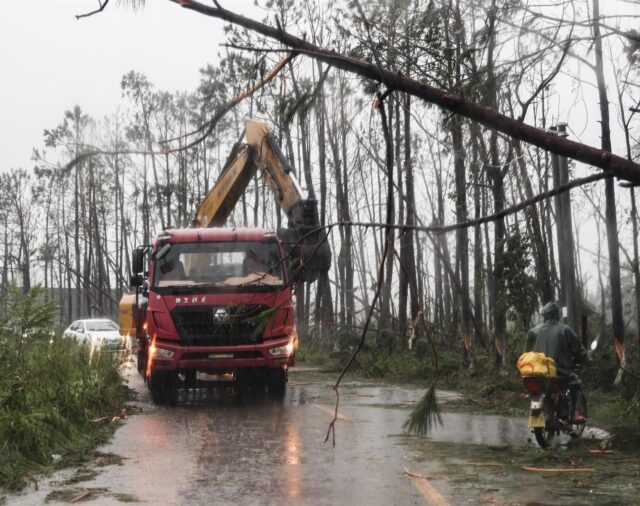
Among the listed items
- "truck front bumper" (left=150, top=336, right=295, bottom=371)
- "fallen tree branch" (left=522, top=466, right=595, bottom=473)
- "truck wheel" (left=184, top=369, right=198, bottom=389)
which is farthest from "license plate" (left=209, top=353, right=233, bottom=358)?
"fallen tree branch" (left=522, top=466, right=595, bottom=473)

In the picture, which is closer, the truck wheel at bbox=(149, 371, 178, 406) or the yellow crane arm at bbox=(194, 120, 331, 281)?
the truck wheel at bbox=(149, 371, 178, 406)

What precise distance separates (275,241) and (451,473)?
27.3 ft

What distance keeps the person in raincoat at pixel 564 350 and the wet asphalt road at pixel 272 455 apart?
0.83 meters

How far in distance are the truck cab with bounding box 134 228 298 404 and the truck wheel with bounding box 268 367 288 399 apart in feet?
0.06

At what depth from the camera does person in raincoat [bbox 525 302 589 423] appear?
1191cm

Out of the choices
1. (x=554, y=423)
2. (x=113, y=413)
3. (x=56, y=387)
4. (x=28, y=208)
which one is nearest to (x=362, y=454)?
(x=554, y=423)

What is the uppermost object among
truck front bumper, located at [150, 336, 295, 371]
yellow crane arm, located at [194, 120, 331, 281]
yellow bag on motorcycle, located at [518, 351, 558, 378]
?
yellow crane arm, located at [194, 120, 331, 281]

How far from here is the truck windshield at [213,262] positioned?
16.9m

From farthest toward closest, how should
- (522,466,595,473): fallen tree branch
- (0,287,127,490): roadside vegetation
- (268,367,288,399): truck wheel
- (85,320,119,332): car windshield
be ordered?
(85,320,119,332): car windshield, (268,367,288,399): truck wheel, (0,287,127,490): roadside vegetation, (522,466,595,473): fallen tree branch

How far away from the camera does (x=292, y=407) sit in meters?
16.4

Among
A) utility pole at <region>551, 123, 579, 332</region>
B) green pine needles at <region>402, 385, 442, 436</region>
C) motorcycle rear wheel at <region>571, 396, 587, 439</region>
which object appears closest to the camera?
green pine needles at <region>402, 385, 442, 436</region>

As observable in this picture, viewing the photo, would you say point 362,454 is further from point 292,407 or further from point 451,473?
point 292,407

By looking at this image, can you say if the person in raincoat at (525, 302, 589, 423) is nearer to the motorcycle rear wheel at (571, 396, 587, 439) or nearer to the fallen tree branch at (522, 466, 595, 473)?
the motorcycle rear wheel at (571, 396, 587, 439)

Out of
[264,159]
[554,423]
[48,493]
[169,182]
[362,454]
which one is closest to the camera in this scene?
[48,493]
